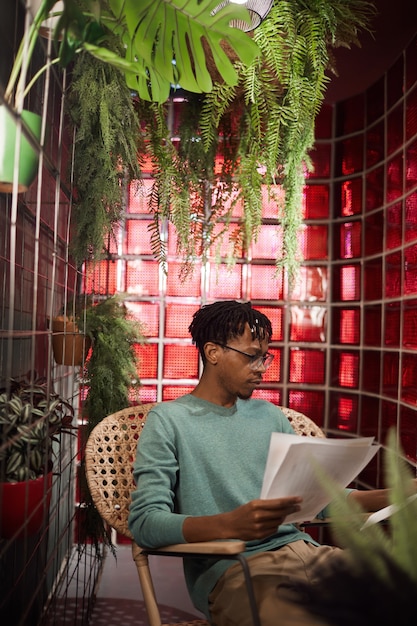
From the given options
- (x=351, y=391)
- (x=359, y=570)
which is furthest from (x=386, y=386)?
(x=359, y=570)

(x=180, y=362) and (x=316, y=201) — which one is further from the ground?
→ (x=316, y=201)

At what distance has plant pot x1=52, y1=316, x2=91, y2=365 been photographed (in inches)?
75.9

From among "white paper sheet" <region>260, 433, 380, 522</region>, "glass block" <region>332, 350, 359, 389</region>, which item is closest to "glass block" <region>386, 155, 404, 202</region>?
"glass block" <region>332, 350, 359, 389</region>

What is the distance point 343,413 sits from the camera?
2912 mm

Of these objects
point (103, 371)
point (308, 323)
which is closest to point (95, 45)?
point (103, 371)

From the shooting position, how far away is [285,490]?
48.5 inches

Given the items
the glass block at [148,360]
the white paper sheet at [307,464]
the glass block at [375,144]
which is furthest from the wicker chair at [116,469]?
the glass block at [375,144]

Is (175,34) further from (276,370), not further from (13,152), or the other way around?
(276,370)

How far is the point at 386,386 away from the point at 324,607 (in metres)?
1.88

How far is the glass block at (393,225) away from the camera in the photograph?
8.26 feet

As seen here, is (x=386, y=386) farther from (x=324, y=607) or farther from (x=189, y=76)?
(x=324, y=607)

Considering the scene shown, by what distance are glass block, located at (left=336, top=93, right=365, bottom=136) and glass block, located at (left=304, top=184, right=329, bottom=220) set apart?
279mm

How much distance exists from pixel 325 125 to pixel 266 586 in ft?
7.45

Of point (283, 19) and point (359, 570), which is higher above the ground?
point (283, 19)
